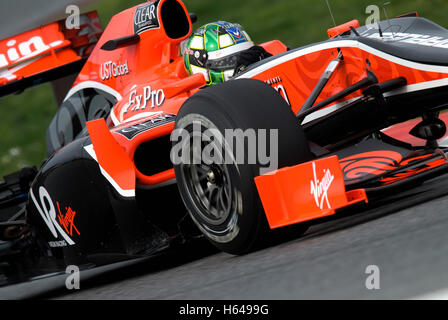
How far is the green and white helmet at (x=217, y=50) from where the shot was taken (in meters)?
5.10

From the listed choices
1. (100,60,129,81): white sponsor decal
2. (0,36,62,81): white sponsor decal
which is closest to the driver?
(100,60,129,81): white sponsor decal

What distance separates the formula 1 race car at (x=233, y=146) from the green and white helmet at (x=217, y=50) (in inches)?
6.0

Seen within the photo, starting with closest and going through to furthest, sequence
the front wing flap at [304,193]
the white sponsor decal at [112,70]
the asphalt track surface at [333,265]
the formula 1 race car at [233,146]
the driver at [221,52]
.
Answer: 1. the asphalt track surface at [333,265]
2. the front wing flap at [304,193]
3. the formula 1 race car at [233,146]
4. the driver at [221,52]
5. the white sponsor decal at [112,70]

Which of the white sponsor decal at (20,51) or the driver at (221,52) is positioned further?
the white sponsor decal at (20,51)

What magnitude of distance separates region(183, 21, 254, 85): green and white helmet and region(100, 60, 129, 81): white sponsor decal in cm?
71

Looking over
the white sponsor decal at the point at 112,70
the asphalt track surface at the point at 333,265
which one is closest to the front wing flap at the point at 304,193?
the asphalt track surface at the point at 333,265

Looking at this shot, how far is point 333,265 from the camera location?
10.4ft

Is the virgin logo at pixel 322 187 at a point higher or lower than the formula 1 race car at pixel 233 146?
lower

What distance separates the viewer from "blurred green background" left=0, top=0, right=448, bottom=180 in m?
12.4

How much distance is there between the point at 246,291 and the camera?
317cm

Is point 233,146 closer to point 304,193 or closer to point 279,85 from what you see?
point 304,193

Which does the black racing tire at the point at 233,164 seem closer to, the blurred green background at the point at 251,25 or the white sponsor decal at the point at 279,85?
the white sponsor decal at the point at 279,85

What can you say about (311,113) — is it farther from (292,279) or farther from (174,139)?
(292,279)

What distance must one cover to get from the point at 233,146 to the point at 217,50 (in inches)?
58.7
